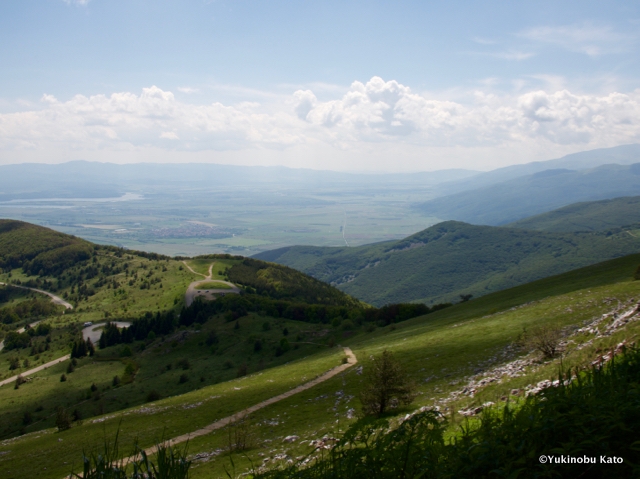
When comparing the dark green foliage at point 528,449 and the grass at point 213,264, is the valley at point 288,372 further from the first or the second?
the grass at point 213,264

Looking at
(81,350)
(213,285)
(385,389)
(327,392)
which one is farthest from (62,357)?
(385,389)

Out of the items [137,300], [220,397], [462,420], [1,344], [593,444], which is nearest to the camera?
[593,444]

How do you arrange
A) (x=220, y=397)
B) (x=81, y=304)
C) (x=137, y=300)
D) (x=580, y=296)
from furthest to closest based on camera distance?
1. (x=81, y=304)
2. (x=137, y=300)
3. (x=220, y=397)
4. (x=580, y=296)

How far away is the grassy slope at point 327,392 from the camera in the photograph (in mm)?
22511

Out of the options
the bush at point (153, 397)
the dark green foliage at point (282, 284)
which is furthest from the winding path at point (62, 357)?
the bush at point (153, 397)

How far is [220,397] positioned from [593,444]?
40795mm

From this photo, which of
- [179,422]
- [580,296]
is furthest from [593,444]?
[580,296]

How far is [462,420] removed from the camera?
544 inches

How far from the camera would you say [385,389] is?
23.3 meters

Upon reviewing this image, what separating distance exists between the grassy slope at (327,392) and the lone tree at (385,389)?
110 centimetres

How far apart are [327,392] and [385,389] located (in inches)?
493

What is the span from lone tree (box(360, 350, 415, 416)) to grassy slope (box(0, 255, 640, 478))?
3.60 ft

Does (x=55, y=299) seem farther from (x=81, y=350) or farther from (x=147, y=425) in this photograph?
(x=147, y=425)

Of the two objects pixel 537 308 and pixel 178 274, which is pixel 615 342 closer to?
pixel 537 308
